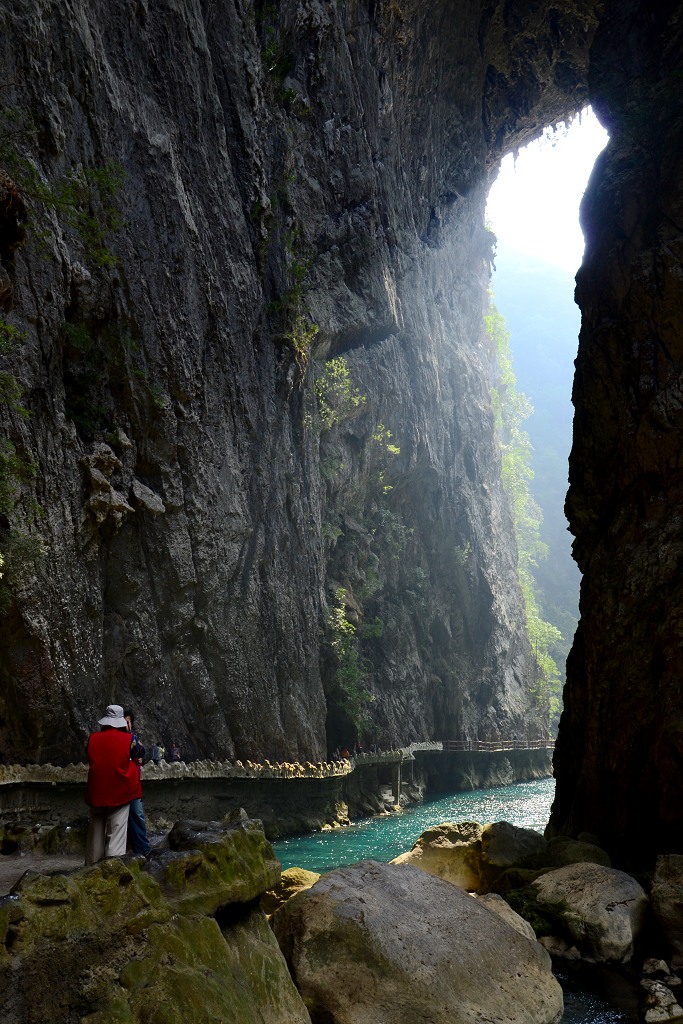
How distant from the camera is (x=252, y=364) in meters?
26.9

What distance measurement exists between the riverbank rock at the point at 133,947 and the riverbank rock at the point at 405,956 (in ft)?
4.98

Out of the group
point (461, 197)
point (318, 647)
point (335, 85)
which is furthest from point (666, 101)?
point (461, 197)

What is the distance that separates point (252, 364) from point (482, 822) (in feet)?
61.4

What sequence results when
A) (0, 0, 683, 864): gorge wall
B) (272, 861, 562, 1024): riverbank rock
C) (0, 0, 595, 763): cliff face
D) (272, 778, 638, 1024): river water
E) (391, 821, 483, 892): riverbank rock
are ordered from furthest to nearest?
(0, 0, 595, 763): cliff face, (0, 0, 683, 864): gorge wall, (391, 821, 483, 892): riverbank rock, (272, 778, 638, 1024): river water, (272, 861, 562, 1024): riverbank rock

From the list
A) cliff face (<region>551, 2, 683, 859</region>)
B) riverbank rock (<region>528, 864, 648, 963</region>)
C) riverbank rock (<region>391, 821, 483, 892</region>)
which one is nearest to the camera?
riverbank rock (<region>528, 864, 648, 963</region>)

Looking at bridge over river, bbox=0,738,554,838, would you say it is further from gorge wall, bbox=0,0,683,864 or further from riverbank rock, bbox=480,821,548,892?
riverbank rock, bbox=480,821,548,892

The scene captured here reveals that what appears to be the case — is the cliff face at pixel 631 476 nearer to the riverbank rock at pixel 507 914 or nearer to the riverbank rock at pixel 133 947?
the riverbank rock at pixel 507 914

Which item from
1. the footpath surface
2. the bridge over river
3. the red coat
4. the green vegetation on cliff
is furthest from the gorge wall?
the green vegetation on cliff

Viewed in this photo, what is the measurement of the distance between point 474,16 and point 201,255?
23.4m

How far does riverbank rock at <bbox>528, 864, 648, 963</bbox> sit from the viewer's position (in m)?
10.8

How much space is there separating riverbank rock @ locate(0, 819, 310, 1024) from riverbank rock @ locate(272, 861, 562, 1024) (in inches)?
59.8

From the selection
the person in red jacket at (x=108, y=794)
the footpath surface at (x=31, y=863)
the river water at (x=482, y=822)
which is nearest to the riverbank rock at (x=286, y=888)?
the river water at (x=482, y=822)

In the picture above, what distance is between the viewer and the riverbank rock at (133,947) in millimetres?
4109

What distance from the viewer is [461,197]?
158ft
